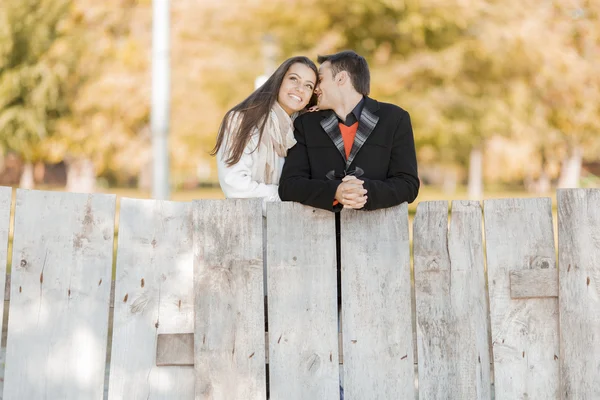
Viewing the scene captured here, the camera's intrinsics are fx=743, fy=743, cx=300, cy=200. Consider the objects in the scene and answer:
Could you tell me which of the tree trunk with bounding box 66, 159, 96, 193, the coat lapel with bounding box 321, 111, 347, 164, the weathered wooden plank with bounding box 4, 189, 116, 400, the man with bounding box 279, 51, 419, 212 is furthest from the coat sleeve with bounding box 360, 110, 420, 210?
A: the tree trunk with bounding box 66, 159, 96, 193

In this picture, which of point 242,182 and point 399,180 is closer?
point 399,180

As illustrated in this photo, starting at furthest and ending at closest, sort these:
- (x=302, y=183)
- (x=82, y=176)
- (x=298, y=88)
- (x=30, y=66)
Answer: (x=82, y=176) < (x=30, y=66) < (x=298, y=88) < (x=302, y=183)

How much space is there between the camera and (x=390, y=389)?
3.21 meters

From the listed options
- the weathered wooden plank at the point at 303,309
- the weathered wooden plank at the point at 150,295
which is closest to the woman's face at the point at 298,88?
the weathered wooden plank at the point at 303,309

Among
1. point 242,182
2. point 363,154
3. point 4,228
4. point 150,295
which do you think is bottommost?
point 150,295

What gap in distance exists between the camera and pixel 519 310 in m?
3.24

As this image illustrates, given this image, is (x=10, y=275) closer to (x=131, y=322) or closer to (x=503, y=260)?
(x=131, y=322)

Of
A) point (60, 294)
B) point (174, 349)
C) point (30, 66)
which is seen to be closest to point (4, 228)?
point (60, 294)

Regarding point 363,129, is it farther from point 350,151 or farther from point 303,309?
point 303,309

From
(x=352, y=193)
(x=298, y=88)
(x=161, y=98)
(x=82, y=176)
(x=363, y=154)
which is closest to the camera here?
(x=352, y=193)

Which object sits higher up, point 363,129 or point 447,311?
point 363,129

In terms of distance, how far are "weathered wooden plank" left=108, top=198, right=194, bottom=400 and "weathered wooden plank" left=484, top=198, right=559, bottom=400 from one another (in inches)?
52.4

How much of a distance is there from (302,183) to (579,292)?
4.27 feet

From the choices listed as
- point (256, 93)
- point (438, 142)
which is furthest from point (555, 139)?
point (256, 93)
